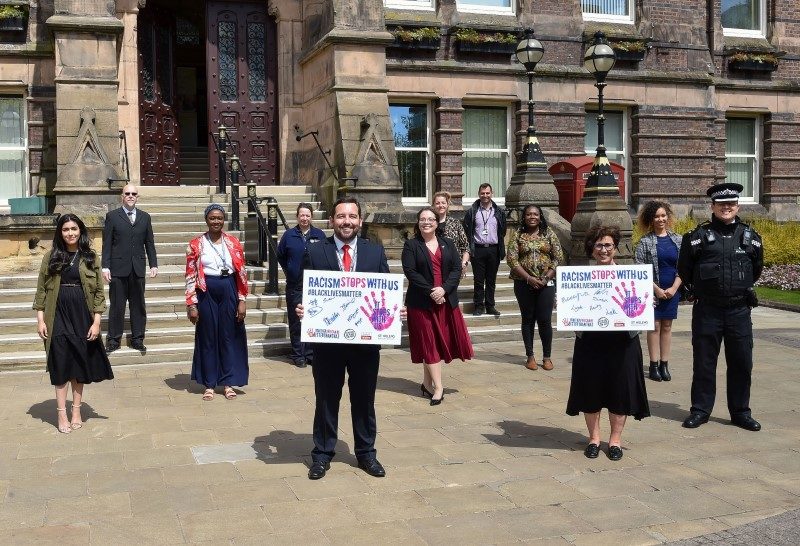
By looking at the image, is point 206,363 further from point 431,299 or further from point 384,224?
point 384,224

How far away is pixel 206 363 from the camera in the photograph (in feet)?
30.0

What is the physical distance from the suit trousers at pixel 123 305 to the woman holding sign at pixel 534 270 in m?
4.20

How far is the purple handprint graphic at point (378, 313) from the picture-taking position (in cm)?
651

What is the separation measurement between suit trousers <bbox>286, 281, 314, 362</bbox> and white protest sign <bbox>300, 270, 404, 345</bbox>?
4198 millimetres

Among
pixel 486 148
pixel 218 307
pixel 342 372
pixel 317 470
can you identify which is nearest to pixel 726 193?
pixel 342 372

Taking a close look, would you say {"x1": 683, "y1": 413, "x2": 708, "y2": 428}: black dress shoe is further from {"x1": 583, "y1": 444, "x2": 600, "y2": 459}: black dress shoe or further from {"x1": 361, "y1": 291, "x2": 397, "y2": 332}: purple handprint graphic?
{"x1": 361, "y1": 291, "x2": 397, "y2": 332}: purple handprint graphic

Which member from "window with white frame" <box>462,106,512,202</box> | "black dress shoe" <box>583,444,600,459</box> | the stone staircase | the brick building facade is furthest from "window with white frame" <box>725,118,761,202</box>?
"black dress shoe" <box>583,444,600,459</box>

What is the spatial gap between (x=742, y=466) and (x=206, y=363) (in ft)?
16.1

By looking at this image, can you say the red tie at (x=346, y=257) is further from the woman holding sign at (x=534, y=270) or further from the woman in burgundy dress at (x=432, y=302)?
the woman holding sign at (x=534, y=270)

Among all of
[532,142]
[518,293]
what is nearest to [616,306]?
[518,293]

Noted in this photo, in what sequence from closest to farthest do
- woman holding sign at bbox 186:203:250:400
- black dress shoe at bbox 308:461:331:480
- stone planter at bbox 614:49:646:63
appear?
black dress shoe at bbox 308:461:331:480 < woman holding sign at bbox 186:203:250:400 < stone planter at bbox 614:49:646:63

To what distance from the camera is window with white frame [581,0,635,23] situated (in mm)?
20484

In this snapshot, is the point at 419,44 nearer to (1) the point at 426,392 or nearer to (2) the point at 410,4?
(2) the point at 410,4

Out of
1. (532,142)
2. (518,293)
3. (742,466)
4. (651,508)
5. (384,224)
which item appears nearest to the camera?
(651,508)
